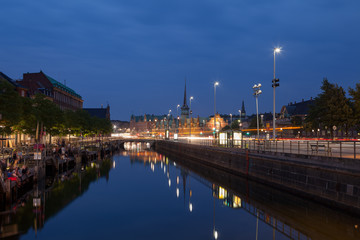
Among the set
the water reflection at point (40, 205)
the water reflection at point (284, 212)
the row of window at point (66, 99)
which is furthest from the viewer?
the row of window at point (66, 99)

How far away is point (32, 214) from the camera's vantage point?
78.1 ft

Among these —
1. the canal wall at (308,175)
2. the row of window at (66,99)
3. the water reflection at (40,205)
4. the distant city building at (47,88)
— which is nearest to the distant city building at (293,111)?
the row of window at (66,99)

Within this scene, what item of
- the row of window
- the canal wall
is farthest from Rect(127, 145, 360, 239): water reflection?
the row of window

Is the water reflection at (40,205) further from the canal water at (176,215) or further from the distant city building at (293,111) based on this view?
the distant city building at (293,111)

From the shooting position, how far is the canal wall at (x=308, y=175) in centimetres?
2020

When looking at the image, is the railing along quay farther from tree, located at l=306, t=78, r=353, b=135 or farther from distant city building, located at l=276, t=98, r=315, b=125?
distant city building, located at l=276, t=98, r=315, b=125

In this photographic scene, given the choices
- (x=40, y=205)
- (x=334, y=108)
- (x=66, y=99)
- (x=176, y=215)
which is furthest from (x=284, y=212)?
(x=66, y=99)

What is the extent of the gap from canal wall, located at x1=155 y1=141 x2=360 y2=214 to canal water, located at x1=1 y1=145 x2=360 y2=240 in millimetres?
780

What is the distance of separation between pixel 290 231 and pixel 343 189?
434cm

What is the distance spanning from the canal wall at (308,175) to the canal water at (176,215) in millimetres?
780

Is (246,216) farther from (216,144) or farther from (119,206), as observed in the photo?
(216,144)

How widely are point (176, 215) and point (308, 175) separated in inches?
399

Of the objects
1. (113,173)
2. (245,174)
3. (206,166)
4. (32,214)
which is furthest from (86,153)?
(32,214)

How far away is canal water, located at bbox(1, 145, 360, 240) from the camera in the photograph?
1995 cm
